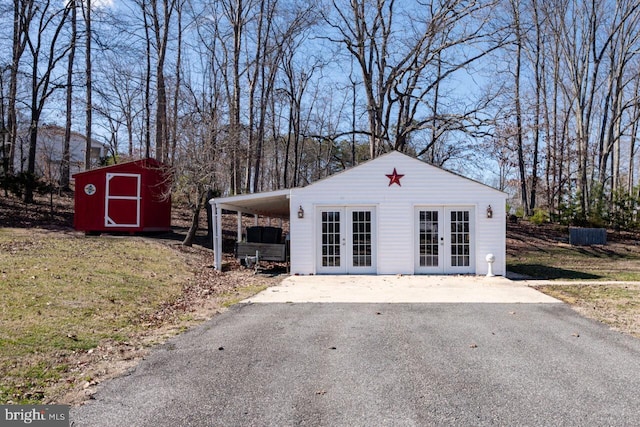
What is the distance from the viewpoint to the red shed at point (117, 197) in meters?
16.7

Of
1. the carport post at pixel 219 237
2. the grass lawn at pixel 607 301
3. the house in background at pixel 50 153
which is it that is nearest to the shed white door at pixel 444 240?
the grass lawn at pixel 607 301

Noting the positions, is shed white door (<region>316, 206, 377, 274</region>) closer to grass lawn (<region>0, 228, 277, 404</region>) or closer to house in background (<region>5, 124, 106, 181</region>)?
grass lawn (<region>0, 228, 277, 404</region>)

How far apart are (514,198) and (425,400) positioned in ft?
126

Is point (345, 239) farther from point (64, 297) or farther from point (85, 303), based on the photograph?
point (64, 297)

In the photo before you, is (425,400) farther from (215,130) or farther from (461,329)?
(215,130)

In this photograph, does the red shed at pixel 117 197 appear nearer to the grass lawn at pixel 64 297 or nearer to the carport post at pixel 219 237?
the grass lawn at pixel 64 297

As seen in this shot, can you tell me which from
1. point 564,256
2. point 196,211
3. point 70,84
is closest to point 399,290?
point 196,211

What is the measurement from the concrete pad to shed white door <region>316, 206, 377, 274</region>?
0.72m

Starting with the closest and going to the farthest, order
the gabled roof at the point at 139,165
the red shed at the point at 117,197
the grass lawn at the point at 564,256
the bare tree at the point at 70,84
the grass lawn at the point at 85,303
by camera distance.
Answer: the grass lawn at the point at 85,303 → the grass lawn at the point at 564,256 → the red shed at the point at 117,197 → the gabled roof at the point at 139,165 → the bare tree at the point at 70,84

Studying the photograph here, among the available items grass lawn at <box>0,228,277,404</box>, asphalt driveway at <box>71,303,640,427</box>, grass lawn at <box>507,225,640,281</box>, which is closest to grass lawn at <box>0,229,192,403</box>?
grass lawn at <box>0,228,277,404</box>

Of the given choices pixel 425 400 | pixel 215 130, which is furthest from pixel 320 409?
pixel 215 130

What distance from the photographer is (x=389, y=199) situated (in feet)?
44.1

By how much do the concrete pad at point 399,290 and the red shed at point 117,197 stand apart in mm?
7543

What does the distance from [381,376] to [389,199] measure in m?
9.19
